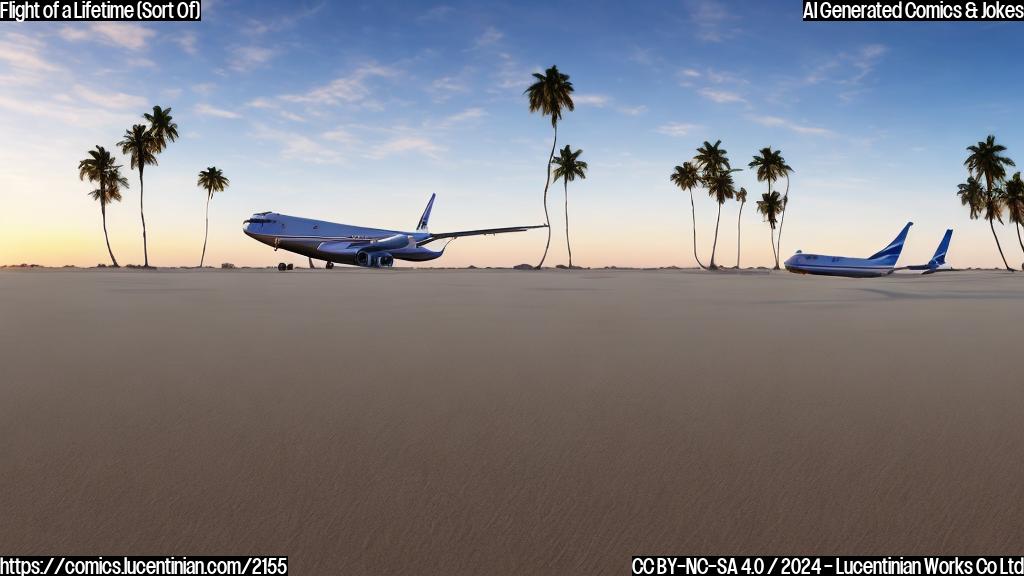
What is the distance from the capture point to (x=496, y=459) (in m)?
5.02

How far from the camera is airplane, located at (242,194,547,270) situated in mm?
82688

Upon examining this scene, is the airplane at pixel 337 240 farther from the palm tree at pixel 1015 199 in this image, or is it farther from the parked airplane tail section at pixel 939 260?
the palm tree at pixel 1015 199

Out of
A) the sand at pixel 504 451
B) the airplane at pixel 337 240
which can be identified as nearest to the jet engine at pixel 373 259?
the airplane at pixel 337 240

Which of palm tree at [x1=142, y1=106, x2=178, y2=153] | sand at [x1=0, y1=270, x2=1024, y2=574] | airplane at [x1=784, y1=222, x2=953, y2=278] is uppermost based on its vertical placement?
palm tree at [x1=142, y1=106, x2=178, y2=153]

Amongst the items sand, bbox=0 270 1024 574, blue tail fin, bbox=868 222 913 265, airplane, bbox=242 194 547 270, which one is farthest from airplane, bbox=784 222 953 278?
sand, bbox=0 270 1024 574

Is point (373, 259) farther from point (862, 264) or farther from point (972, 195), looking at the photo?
point (972, 195)

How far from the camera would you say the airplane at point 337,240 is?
271 ft

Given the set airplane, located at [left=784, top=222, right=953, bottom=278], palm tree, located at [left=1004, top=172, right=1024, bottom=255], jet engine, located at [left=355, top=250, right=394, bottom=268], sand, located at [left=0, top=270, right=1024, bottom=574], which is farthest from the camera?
palm tree, located at [left=1004, top=172, right=1024, bottom=255]

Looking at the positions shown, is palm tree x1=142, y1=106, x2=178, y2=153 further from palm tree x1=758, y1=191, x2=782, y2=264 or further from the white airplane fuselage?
palm tree x1=758, y1=191, x2=782, y2=264

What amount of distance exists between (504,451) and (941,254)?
250 ft

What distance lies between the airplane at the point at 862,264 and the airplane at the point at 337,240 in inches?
1335

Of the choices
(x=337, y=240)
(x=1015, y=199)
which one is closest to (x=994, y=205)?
(x=1015, y=199)

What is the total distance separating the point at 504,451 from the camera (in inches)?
206

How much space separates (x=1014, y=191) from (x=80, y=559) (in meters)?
124
